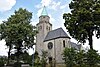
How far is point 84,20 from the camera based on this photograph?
104ft

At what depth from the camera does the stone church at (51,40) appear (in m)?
60.4

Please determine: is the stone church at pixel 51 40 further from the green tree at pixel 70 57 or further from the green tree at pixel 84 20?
the green tree at pixel 84 20

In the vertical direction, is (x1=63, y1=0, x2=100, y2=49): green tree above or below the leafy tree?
above

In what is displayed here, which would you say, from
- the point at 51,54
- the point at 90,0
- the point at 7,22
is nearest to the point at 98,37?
the point at 90,0

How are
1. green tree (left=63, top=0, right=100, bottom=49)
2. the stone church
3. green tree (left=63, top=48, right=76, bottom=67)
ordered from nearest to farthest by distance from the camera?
green tree (left=63, top=0, right=100, bottom=49), green tree (left=63, top=48, right=76, bottom=67), the stone church

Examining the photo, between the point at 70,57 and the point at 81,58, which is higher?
the point at 70,57

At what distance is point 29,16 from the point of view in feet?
153

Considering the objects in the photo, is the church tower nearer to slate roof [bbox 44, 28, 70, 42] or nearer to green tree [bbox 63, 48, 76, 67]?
slate roof [bbox 44, 28, 70, 42]

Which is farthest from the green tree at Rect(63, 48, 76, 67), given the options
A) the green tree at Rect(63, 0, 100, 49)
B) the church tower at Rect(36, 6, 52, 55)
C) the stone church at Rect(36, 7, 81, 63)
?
the church tower at Rect(36, 6, 52, 55)

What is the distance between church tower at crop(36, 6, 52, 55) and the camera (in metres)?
67.9

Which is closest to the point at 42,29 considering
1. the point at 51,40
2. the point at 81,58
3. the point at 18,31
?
the point at 51,40

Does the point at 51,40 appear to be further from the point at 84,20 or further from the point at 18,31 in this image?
the point at 84,20

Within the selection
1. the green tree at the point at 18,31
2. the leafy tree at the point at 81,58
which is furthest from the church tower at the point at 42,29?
the leafy tree at the point at 81,58

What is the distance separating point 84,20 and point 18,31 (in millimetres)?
17174
